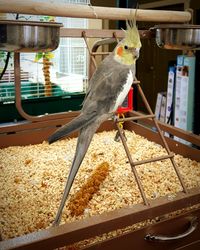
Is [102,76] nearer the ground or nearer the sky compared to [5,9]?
nearer the ground

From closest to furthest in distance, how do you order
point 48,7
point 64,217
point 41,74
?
point 64,217, point 48,7, point 41,74

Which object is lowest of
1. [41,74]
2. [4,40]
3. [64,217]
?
[64,217]

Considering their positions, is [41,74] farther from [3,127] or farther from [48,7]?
[48,7]

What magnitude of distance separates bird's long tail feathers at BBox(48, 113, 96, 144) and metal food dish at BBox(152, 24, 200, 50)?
524mm

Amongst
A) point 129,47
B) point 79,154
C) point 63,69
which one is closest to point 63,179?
point 79,154

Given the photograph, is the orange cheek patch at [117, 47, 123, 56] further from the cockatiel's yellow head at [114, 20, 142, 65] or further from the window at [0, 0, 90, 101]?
the window at [0, 0, 90, 101]

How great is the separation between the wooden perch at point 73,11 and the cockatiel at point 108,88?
1.12ft

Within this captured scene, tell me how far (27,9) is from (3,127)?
675 mm

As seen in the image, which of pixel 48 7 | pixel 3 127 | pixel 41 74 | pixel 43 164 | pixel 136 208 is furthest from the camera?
pixel 41 74

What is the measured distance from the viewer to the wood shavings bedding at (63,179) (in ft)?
3.09

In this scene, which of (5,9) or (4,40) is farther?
(5,9)

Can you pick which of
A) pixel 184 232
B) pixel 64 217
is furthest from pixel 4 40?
pixel 184 232

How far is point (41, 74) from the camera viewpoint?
2.12 meters

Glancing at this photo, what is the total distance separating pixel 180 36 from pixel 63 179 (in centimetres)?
69
